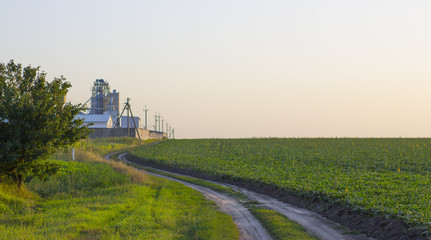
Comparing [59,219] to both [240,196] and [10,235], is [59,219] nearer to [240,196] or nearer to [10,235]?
[10,235]

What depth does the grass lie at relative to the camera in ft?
49.3

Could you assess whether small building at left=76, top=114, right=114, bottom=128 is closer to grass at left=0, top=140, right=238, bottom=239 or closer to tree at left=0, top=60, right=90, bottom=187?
grass at left=0, top=140, right=238, bottom=239

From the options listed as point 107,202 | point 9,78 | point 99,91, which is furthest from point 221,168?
point 99,91

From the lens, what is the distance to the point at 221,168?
40781 mm

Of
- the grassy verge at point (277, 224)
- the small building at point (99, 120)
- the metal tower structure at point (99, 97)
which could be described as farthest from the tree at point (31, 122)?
the metal tower structure at point (99, 97)

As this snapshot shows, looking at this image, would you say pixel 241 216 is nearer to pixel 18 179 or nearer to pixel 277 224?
pixel 277 224

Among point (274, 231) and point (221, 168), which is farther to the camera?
point (221, 168)

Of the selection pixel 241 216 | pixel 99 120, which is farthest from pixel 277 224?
pixel 99 120

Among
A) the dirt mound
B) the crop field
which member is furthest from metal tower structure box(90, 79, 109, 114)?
the dirt mound

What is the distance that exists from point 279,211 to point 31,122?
14919 millimetres

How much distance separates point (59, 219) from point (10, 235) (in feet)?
9.09

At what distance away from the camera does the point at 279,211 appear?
21.0 meters

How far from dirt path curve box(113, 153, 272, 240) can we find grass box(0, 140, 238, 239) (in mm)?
474

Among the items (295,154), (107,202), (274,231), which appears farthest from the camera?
(295,154)
